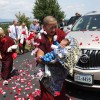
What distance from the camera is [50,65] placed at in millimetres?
4578

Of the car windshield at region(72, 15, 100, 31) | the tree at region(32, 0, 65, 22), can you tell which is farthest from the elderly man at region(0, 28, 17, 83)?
the tree at region(32, 0, 65, 22)

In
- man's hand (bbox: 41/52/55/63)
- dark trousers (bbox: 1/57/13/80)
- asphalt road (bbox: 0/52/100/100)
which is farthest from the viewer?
dark trousers (bbox: 1/57/13/80)

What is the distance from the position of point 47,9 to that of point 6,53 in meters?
42.5

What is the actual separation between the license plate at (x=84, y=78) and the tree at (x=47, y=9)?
4439 cm

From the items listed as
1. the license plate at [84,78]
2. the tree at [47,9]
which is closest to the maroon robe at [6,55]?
the license plate at [84,78]

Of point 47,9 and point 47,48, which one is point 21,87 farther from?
point 47,9

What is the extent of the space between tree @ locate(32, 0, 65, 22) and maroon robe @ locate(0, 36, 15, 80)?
4124 cm

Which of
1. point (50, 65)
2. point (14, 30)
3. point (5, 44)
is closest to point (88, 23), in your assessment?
point (5, 44)

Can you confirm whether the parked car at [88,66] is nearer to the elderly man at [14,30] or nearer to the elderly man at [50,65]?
the elderly man at [50,65]

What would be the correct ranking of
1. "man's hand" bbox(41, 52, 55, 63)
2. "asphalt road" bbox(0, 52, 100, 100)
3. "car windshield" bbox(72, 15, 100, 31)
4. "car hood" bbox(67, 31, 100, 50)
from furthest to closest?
"car windshield" bbox(72, 15, 100, 31), "asphalt road" bbox(0, 52, 100, 100), "car hood" bbox(67, 31, 100, 50), "man's hand" bbox(41, 52, 55, 63)

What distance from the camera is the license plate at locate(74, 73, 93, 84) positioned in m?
5.91

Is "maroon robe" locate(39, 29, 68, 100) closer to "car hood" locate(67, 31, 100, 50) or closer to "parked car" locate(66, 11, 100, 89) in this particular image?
"parked car" locate(66, 11, 100, 89)

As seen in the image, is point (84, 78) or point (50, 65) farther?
point (84, 78)

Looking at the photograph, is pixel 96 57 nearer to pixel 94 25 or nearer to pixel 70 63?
pixel 70 63
